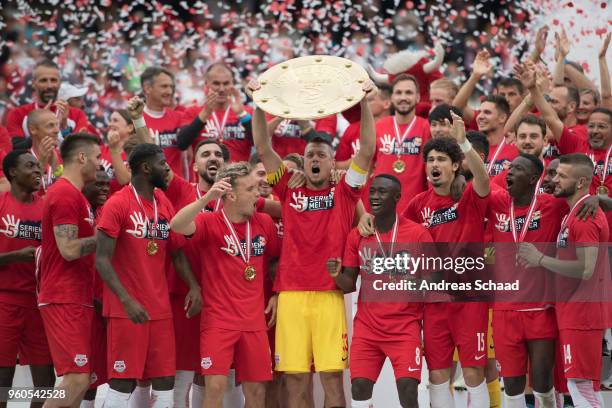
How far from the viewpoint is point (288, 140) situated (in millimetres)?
10602

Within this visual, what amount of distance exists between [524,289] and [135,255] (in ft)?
10.1

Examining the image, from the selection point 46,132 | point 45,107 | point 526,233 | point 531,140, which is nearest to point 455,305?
point 526,233

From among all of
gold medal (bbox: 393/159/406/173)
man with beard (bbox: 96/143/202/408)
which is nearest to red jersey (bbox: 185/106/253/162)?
gold medal (bbox: 393/159/406/173)

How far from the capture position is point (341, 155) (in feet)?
34.4

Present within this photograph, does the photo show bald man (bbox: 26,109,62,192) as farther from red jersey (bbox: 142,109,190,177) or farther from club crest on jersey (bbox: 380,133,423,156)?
club crest on jersey (bbox: 380,133,423,156)

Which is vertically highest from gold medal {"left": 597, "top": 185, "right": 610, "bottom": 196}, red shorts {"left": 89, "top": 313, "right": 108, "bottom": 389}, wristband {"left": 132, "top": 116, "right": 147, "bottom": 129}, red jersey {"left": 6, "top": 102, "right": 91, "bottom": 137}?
red jersey {"left": 6, "top": 102, "right": 91, "bottom": 137}

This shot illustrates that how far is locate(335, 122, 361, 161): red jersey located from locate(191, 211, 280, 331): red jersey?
2.46m

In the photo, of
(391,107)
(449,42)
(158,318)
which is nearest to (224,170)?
(158,318)

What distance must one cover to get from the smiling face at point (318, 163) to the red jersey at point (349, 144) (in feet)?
7.33

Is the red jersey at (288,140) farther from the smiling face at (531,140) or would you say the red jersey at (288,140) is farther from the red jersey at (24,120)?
the smiling face at (531,140)

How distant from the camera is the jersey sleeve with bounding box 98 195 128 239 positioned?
305 inches

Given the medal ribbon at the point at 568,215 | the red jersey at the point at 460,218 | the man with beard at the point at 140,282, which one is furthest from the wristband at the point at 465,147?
the man with beard at the point at 140,282

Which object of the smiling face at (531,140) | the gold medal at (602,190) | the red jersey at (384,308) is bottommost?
the red jersey at (384,308)

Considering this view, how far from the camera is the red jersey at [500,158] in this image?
372 inches
